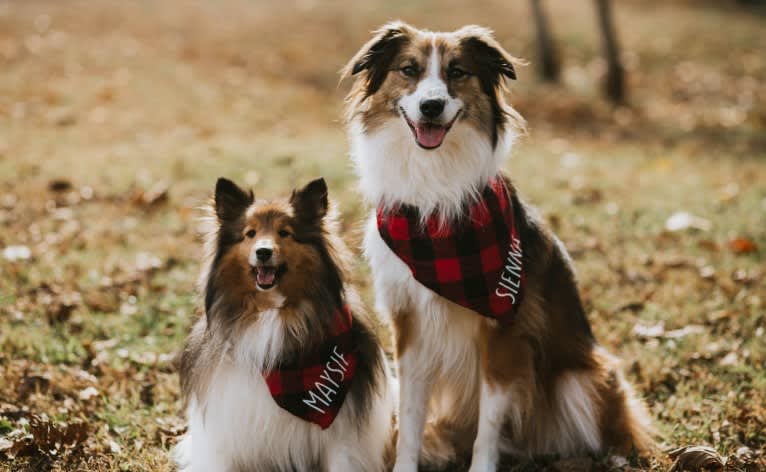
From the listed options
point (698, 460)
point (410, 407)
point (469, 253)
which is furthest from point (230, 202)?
point (698, 460)

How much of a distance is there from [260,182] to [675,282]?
162 inches

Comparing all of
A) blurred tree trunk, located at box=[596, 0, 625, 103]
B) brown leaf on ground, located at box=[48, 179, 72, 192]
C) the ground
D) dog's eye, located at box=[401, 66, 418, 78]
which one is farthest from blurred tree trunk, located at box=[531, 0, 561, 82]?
dog's eye, located at box=[401, 66, 418, 78]

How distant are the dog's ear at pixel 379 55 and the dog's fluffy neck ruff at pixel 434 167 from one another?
0.26 metres

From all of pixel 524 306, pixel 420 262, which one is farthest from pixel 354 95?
pixel 524 306

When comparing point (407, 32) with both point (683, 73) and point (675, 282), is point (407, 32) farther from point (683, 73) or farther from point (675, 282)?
point (683, 73)

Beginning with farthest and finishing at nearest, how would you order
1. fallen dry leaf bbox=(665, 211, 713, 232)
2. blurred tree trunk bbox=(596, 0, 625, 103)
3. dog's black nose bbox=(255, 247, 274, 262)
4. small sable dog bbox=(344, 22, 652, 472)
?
blurred tree trunk bbox=(596, 0, 625, 103)
fallen dry leaf bbox=(665, 211, 713, 232)
small sable dog bbox=(344, 22, 652, 472)
dog's black nose bbox=(255, 247, 274, 262)

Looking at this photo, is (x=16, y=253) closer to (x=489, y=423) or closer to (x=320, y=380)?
(x=320, y=380)

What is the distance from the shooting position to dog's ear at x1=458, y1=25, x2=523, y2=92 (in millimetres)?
3508

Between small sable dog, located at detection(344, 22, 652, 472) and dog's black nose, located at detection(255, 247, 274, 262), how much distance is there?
23.5 inches

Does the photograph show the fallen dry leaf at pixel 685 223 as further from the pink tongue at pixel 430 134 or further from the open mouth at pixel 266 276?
the open mouth at pixel 266 276

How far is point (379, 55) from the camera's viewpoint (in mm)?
3584

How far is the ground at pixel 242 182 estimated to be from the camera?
165 inches

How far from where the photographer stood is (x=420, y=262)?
3449mm

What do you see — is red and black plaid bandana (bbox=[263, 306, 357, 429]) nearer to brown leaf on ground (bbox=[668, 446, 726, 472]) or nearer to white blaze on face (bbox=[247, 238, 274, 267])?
white blaze on face (bbox=[247, 238, 274, 267])
